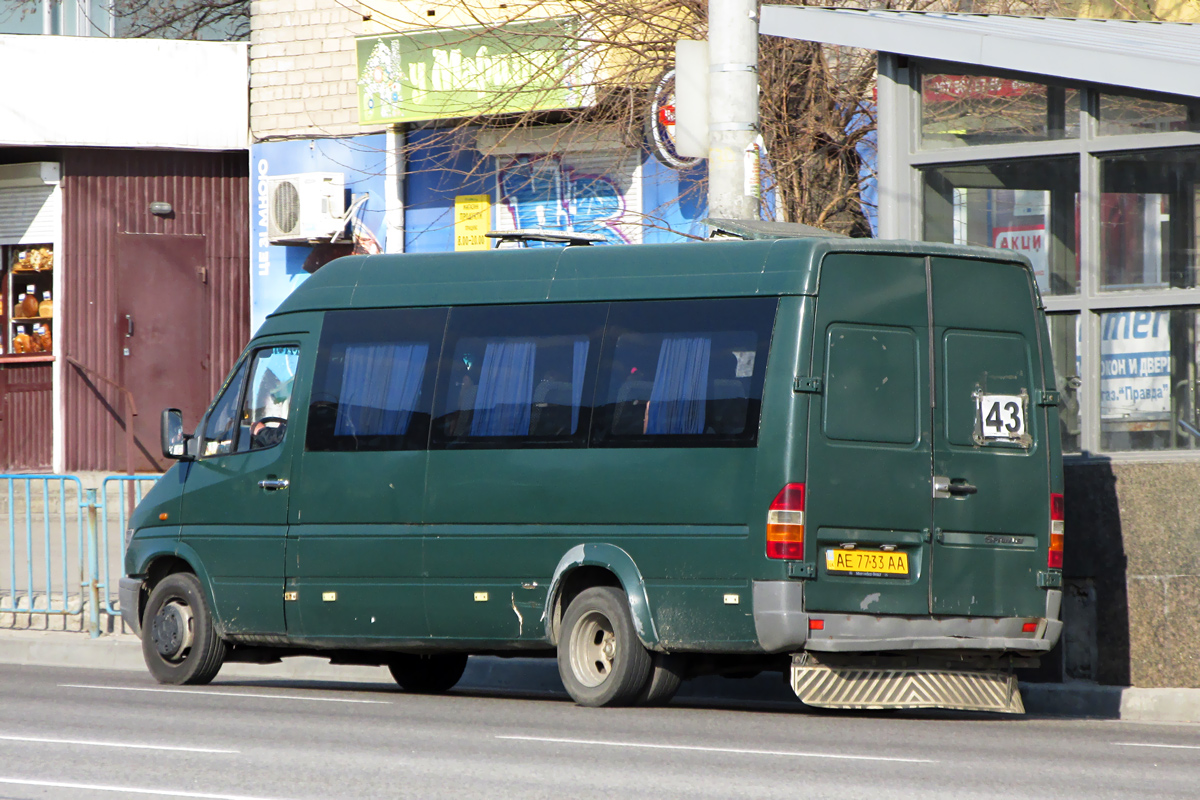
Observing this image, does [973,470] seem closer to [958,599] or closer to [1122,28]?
[958,599]

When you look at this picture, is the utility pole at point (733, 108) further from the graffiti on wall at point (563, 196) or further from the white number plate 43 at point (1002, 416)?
the graffiti on wall at point (563, 196)

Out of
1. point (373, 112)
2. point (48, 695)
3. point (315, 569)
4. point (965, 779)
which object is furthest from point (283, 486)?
point (373, 112)

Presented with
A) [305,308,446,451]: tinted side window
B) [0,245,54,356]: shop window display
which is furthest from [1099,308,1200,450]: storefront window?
[0,245,54,356]: shop window display

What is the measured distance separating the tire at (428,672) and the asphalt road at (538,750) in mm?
918

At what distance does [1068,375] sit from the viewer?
11758 millimetres

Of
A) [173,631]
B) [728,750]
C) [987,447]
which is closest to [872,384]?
[987,447]

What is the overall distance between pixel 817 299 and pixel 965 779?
3.05m

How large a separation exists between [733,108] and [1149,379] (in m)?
3.14

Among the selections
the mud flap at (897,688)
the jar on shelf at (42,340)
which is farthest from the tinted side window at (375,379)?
the jar on shelf at (42,340)

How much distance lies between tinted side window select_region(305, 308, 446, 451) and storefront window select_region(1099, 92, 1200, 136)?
175 inches

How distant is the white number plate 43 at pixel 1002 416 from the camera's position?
386 inches

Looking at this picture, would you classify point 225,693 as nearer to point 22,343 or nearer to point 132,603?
point 132,603

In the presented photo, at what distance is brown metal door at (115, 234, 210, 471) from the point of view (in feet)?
72.7

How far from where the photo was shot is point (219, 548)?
1138 centimetres
